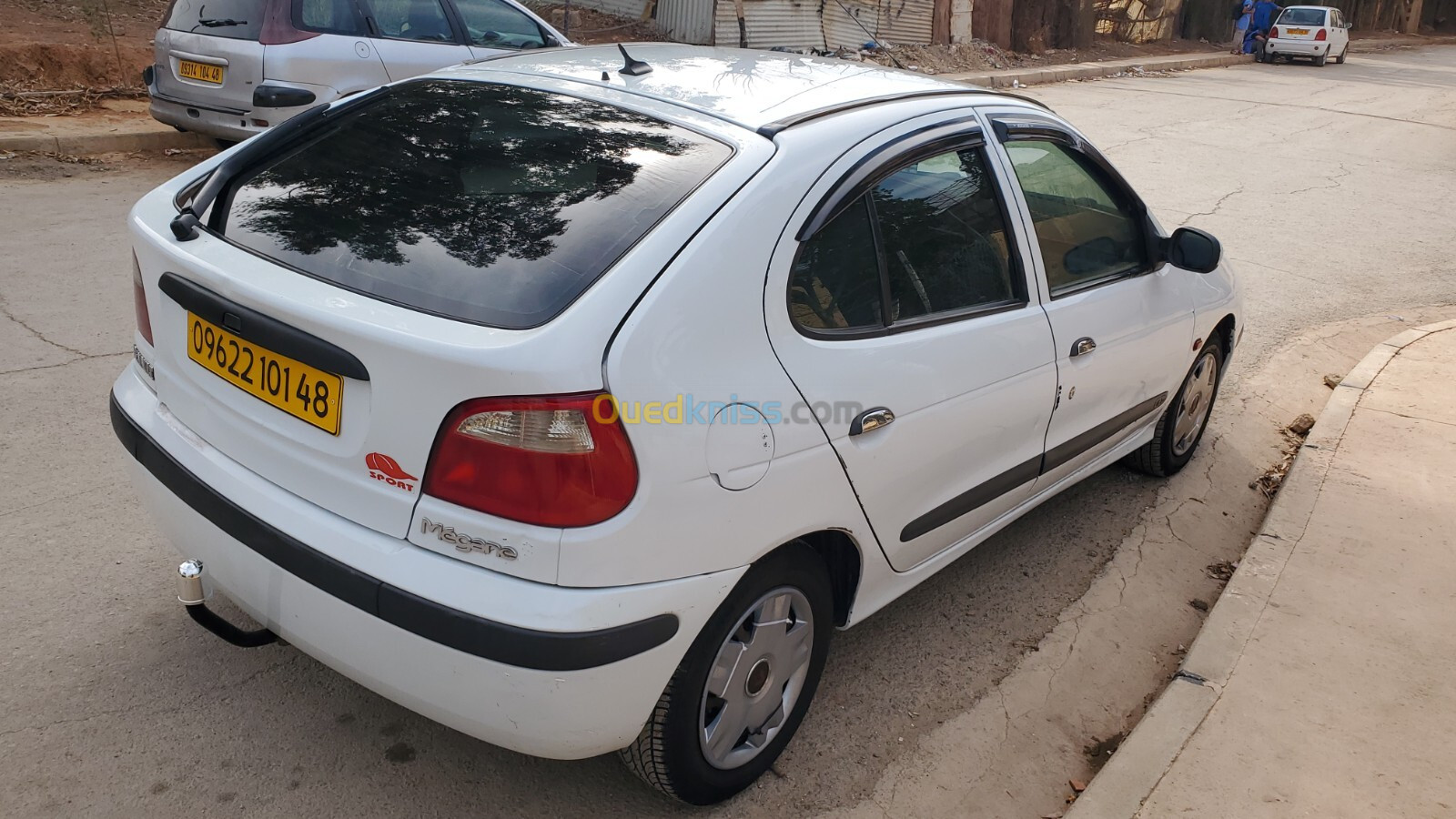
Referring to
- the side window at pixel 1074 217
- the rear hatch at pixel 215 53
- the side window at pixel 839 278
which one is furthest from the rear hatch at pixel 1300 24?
the side window at pixel 839 278

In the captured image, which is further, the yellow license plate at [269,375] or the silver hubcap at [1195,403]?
the silver hubcap at [1195,403]

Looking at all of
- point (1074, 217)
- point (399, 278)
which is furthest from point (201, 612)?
point (1074, 217)

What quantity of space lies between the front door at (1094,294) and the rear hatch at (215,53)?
21.2 ft

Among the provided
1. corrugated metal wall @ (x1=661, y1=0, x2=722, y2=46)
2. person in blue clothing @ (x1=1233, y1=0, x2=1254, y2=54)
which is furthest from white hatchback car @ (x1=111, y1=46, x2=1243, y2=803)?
person in blue clothing @ (x1=1233, y1=0, x2=1254, y2=54)

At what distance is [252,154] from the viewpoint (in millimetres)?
2832

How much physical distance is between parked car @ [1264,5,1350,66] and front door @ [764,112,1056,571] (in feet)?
98.8

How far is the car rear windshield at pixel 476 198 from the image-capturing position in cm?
220

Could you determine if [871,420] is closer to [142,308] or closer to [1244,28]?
[142,308]

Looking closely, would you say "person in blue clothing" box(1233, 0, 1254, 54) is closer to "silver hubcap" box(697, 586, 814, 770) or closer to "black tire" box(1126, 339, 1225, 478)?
"black tire" box(1126, 339, 1225, 478)

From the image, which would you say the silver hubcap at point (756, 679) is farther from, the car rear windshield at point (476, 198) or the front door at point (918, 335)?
the car rear windshield at point (476, 198)

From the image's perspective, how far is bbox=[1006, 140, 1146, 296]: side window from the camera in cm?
327

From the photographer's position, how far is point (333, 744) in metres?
2.67

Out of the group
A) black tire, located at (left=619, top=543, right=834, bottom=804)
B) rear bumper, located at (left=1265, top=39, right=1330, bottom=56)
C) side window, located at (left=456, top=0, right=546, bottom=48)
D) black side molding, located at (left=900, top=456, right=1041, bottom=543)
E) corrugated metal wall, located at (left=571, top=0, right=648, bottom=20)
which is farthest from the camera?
rear bumper, located at (left=1265, top=39, right=1330, bottom=56)

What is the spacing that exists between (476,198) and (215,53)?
22.1 feet
